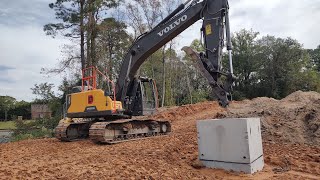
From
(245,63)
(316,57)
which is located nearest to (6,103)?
(245,63)

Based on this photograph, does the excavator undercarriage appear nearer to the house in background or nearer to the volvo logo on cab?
the volvo logo on cab

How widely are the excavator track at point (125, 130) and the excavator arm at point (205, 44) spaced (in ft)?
2.65

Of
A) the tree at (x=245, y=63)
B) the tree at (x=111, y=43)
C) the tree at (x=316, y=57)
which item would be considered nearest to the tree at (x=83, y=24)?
the tree at (x=111, y=43)

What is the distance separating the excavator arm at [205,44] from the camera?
27.1 feet

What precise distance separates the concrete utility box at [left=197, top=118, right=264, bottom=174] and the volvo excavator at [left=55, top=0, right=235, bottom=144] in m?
1.91

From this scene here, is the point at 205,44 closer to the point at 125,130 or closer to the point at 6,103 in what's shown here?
the point at 125,130

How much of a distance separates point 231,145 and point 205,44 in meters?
3.78

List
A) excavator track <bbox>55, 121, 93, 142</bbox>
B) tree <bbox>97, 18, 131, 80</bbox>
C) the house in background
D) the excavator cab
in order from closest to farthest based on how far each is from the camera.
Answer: the excavator cab < excavator track <bbox>55, 121, 93, 142</bbox> < the house in background < tree <bbox>97, 18, 131, 80</bbox>

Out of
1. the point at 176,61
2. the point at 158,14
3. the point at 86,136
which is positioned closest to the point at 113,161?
the point at 86,136

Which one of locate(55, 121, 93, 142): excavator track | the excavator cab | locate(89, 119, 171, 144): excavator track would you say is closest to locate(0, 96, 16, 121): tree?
locate(55, 121, 93, 142): excavator track

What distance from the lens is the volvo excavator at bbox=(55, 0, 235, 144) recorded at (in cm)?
851

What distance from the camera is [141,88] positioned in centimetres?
1127

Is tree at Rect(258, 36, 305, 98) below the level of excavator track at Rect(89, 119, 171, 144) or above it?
above

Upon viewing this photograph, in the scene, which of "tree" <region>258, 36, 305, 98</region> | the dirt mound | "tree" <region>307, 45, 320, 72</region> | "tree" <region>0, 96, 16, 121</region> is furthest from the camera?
"tree" <region>307, 45, 320, 72</region>
